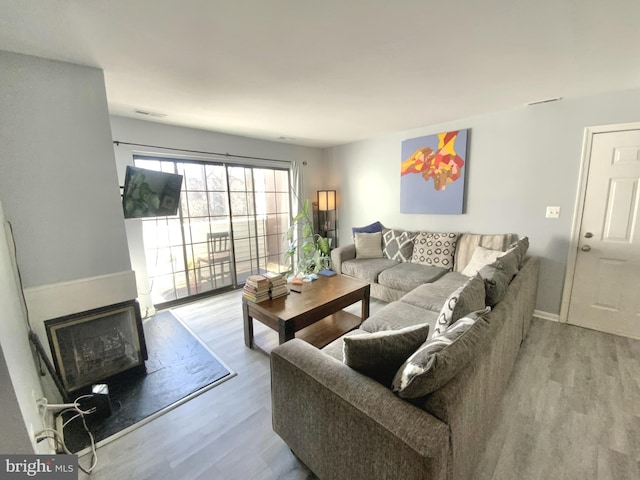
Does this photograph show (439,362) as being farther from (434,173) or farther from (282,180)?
(282,180)

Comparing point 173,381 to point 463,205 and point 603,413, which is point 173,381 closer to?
point 603,413

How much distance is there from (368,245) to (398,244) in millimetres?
416

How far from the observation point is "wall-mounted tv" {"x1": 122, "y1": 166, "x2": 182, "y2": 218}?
2.10 metres

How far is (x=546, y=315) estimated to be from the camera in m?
2.79

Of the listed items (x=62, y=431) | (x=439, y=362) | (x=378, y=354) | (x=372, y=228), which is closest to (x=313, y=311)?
(x=378, y=354)

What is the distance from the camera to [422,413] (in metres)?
0.90

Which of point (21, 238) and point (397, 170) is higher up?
point (397, 170)

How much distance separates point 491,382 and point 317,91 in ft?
7.66

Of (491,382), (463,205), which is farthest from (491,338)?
(463,205)

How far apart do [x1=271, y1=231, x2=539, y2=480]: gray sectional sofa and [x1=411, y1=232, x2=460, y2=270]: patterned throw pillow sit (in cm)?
151

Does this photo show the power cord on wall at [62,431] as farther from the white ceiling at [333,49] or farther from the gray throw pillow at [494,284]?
the gray throw pillow at [494,284]

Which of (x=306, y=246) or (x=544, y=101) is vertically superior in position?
(x=544, y=101)

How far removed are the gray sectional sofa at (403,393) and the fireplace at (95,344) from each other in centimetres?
140

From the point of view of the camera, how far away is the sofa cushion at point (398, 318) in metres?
1.91
